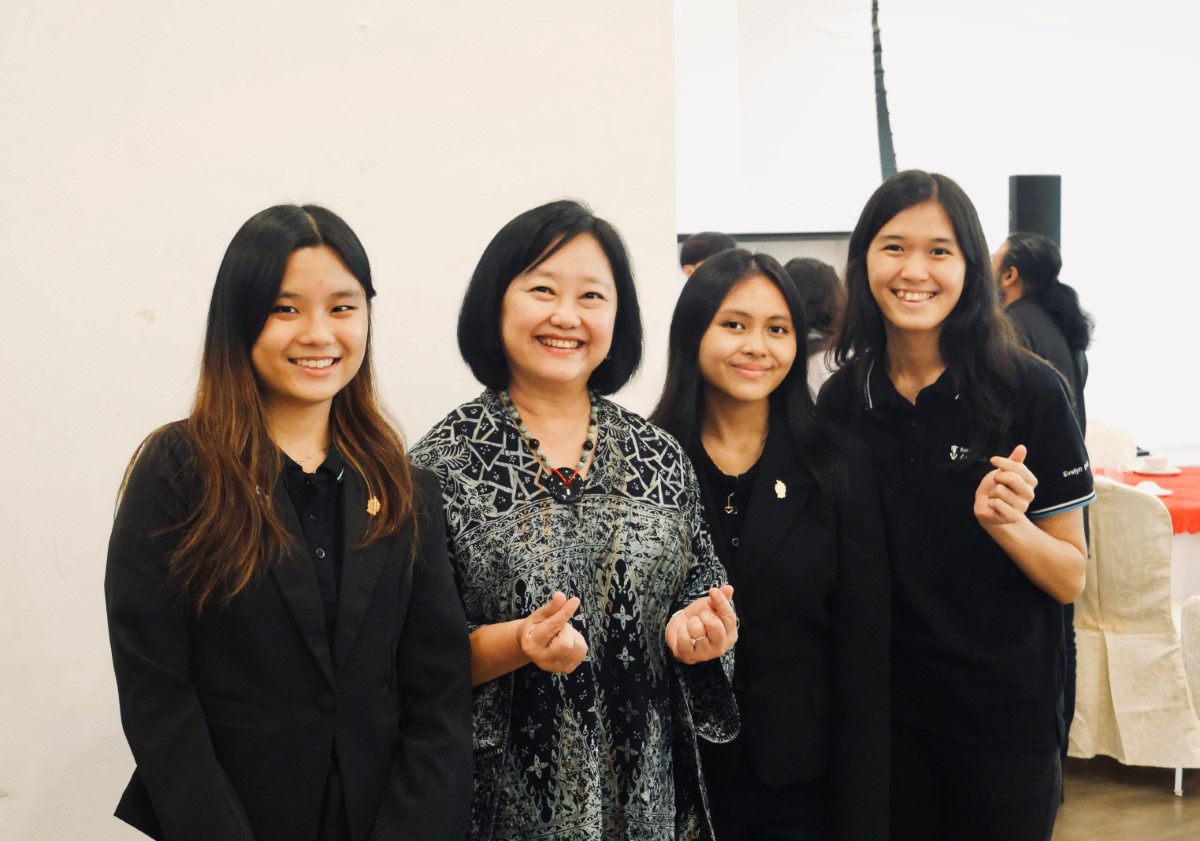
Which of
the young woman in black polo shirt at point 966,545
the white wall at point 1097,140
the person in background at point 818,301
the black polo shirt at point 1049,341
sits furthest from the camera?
the white wall at point 1097,140

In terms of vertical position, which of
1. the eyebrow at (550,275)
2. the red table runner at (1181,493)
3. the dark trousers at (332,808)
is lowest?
the red table runner at (1181,493)

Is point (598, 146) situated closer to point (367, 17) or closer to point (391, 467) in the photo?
point (367, 17)

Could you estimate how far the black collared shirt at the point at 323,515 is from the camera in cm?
134

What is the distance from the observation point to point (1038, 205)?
5387 millimetres

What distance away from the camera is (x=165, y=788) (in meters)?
1.24

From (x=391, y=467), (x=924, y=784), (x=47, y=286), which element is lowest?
(x=924, y=784)

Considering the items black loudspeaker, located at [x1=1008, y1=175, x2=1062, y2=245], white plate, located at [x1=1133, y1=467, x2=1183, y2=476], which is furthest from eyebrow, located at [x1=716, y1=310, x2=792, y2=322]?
black loudspeaker, located at [x1=1008, y1=175, x2=1062, y2=245]

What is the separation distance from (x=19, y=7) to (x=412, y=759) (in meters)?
1.49

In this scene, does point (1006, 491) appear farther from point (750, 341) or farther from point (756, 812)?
point (756, 812)

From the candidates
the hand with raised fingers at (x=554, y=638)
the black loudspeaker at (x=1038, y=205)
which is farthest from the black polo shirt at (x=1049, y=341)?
the hand with raised fingers at (x=554, y=638)

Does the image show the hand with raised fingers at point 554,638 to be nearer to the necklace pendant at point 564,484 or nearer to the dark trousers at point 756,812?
the necklace pendant at point 564,484

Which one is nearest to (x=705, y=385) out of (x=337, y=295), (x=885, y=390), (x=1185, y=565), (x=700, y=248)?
(x=885, y=390)

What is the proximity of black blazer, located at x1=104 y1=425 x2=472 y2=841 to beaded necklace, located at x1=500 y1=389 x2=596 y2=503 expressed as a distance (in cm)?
20

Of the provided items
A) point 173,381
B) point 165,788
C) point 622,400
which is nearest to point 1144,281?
point 622,400
